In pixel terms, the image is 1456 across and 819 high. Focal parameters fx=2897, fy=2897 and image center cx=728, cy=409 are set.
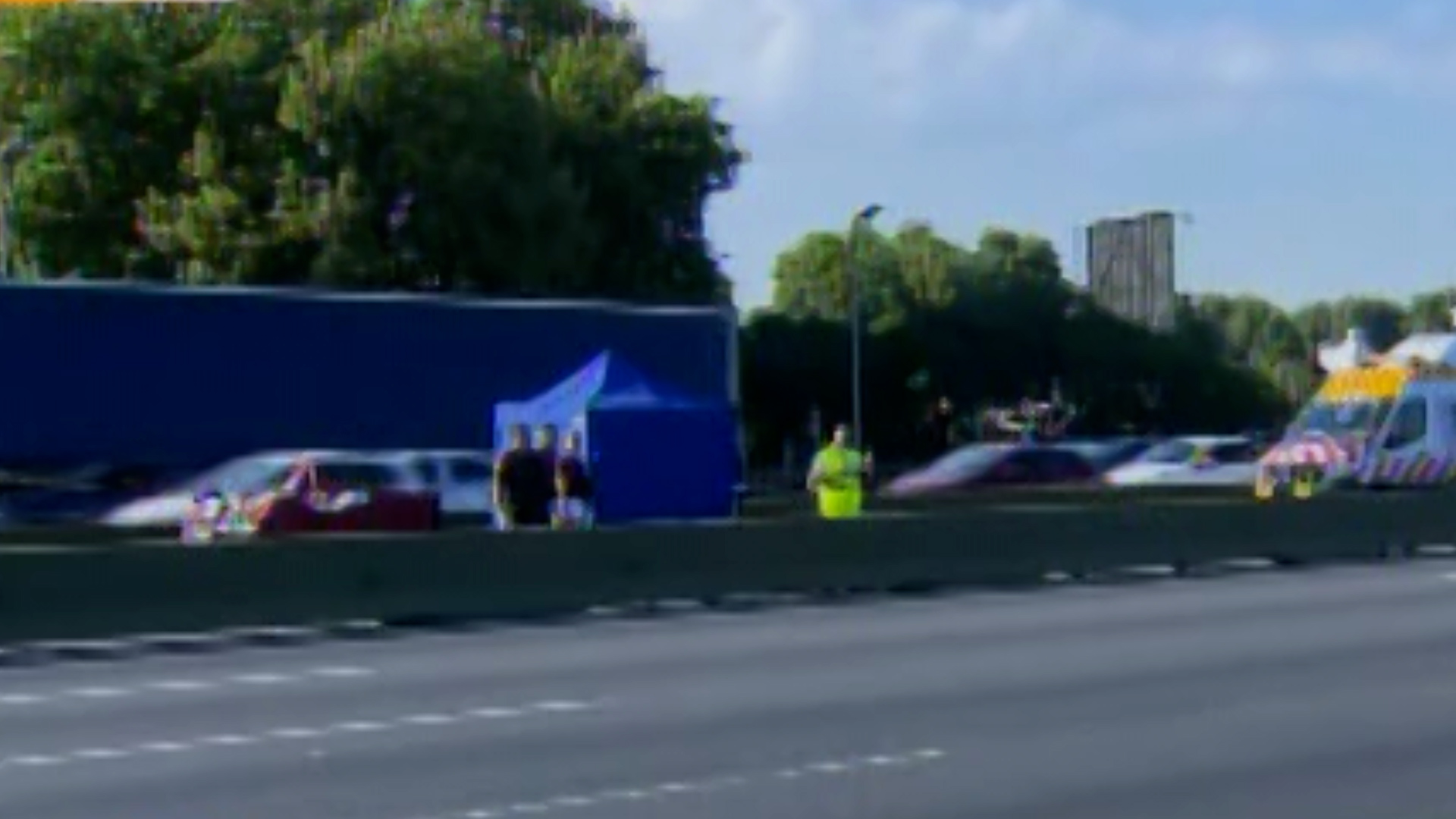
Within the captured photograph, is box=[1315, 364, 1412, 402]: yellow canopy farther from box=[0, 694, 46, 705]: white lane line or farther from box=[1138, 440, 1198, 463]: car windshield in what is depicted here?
box=[0, 694, 46, 705]: white lane line

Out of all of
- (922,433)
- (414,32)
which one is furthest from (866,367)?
(414,32)

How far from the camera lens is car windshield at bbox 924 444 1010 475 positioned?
49156mm

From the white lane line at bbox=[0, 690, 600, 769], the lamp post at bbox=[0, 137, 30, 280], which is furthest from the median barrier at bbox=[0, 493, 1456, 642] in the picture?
the lamp post at bbox=[0, 137, 30, 280]

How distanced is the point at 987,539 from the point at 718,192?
42355mm

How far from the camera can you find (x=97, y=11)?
221 ft

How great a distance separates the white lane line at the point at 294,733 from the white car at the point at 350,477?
690 inches

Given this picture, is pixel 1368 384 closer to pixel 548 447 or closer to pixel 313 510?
pixel 548 447

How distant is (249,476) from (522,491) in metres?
6.38

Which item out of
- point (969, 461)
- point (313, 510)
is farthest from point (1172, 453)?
point (313, 510)

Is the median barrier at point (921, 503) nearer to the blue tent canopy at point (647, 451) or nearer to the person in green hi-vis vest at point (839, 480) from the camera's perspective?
the person in green hi-vis vest at point (839, 480)

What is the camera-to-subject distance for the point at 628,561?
28.6 meters

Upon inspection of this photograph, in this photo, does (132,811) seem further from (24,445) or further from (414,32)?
(414,32)

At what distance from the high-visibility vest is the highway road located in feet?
27.9

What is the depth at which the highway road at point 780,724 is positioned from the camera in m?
12.8
